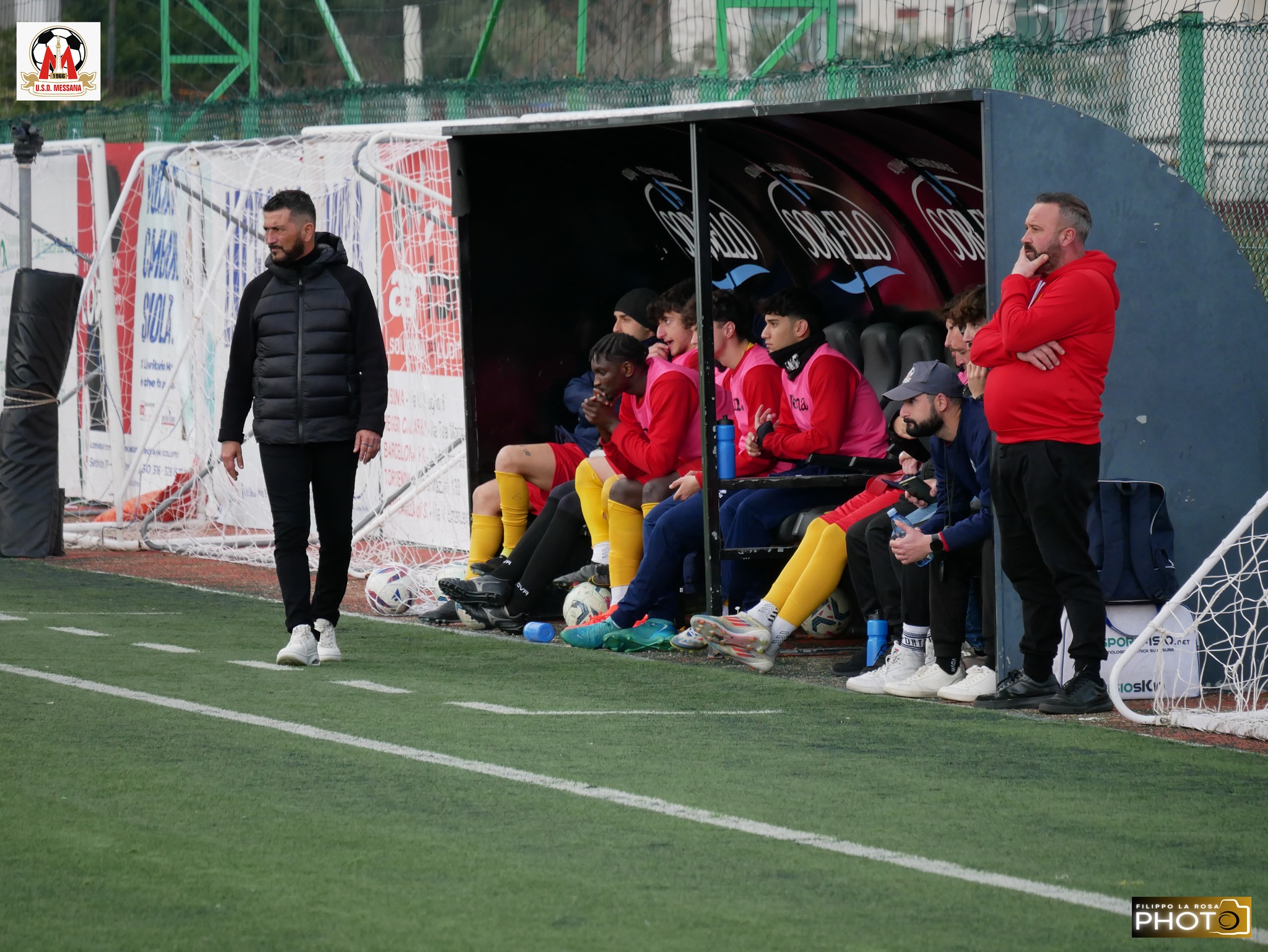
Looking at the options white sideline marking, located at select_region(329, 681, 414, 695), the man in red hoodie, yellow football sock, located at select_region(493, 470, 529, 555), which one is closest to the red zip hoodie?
the man in red hoodie

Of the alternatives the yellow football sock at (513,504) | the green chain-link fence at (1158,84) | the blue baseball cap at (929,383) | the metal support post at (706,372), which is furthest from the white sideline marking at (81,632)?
the green chain-link fence at (1158,84)

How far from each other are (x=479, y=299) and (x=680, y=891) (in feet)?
20.3

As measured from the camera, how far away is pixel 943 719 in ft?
21.4

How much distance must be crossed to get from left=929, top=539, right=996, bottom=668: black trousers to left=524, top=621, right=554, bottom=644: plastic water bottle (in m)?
2.24

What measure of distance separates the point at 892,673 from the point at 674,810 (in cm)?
248

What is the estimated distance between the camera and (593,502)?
29.9 feet

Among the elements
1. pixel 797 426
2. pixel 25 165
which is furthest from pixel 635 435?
pixel 25 165

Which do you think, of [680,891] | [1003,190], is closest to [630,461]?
[1003,190]

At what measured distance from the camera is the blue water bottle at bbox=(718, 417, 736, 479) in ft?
27.7

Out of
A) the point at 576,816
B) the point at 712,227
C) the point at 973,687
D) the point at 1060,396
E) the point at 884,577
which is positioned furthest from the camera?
the point at 712,227

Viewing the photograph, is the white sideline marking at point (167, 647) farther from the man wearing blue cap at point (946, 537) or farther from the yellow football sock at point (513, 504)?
the man wearing blue cap at point (946, 537)

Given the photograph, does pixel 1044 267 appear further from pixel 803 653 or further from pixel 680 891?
pixel 680 891

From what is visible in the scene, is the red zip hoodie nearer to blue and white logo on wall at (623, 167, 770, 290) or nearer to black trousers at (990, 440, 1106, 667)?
black trousers at (990, 440, 1106, 667)

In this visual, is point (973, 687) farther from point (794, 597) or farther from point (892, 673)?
point (794, 597)
